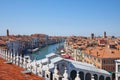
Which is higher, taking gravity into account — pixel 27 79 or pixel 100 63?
pixel 27 79

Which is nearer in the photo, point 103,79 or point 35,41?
point 103,79

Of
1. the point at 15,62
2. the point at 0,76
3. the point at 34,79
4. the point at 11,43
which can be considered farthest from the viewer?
the point at 11,43

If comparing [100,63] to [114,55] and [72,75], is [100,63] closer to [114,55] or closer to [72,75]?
[114,55]

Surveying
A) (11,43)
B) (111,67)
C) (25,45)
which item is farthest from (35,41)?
(111,67)

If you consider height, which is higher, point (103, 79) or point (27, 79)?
point (27, 79)

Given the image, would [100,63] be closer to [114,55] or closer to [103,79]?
[114,55]

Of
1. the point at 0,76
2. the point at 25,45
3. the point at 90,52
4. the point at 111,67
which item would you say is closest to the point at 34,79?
the point at 0,76

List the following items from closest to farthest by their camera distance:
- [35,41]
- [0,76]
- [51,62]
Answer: [0,76]
[51,62]
[35,41]

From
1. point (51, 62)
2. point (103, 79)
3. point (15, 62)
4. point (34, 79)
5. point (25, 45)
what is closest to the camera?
point (34, 79)

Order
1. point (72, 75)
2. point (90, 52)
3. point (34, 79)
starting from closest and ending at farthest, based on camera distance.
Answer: point (34, 79)
point (72, 75)
point (90, 52)
